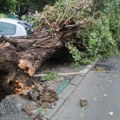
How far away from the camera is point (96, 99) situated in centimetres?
918

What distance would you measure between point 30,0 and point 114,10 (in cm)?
1953

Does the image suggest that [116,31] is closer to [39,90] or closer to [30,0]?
[39,90]

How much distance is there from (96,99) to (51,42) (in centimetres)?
A: 253

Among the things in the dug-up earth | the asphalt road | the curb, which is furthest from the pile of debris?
the asphalt road

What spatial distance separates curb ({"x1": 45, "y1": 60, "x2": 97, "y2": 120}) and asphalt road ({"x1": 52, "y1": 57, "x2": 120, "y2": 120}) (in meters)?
0.07

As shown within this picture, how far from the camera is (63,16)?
41.0 ft

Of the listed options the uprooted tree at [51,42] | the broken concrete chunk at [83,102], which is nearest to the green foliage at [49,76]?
the uprooted tree at [51,42]

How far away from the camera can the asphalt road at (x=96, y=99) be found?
26.2 ft

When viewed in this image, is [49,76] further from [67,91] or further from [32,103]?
[32,103]

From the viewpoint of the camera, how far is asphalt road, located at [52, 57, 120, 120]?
798 centimetres

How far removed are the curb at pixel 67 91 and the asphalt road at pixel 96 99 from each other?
0.22ft

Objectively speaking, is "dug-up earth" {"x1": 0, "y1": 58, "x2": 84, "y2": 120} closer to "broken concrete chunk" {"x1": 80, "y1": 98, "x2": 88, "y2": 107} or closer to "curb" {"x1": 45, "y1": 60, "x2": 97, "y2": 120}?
"curb" {"x1": 45, "y1": 60, "x2": 97, "y2": 120}

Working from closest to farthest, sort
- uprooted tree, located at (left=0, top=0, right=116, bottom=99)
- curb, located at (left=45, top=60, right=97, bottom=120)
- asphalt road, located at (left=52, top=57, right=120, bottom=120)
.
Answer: uprooted tree, located at (left=0, top=0, right=116, bottom=99) < curb, located at (left=45, top=60, right=97, bottom=120) < asphalt road, located at (left=52, top=57, right=120, bottom=120)

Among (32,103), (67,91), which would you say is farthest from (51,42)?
(32,103)
